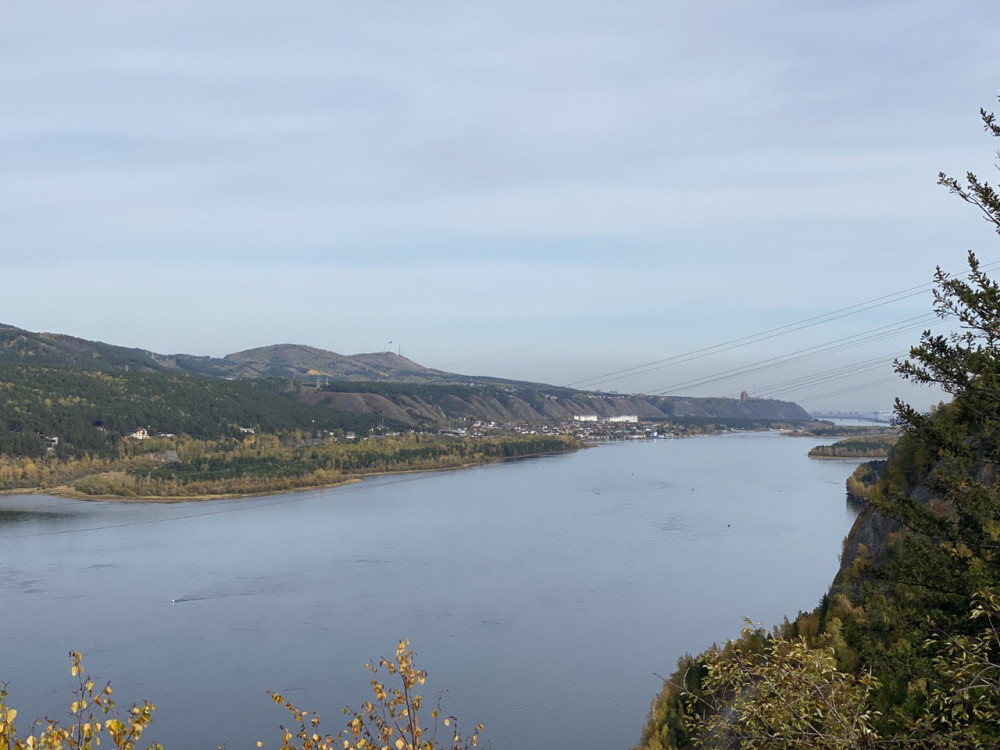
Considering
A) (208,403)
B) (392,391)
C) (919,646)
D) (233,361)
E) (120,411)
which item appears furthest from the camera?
(233,361)

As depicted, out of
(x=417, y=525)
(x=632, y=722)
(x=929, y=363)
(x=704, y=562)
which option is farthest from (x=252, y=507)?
(x=929, y=363)

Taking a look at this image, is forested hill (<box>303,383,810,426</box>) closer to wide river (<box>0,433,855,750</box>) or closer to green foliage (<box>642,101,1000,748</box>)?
wide river (<box>0,433,855,750</box>)

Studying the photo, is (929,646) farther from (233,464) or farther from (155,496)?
(233,464)

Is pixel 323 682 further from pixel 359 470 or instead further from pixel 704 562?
pixel 359 470

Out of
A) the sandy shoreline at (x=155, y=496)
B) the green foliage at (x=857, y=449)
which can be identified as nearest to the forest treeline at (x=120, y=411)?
the sandy shoreline at (x=155, y=496)

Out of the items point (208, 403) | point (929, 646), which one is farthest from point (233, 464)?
point (929, 646)

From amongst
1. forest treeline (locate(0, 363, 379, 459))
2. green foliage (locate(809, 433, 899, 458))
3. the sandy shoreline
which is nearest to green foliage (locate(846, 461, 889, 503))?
green foliage (locate(809, 433, 899, 458))

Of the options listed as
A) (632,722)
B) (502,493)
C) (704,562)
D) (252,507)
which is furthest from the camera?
(502,493)

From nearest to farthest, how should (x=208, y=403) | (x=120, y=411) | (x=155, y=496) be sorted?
(x=155, y=496) → (x=120, y=411) → (x=208, y=403)
